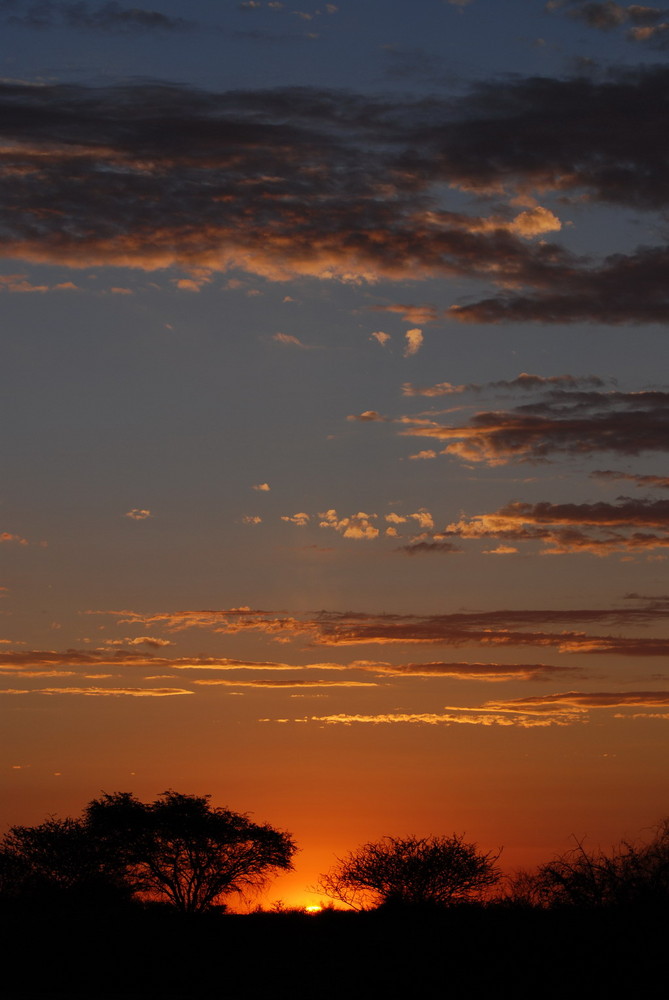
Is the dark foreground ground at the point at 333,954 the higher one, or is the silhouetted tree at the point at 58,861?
the silhouetted tree at the point at 58,861

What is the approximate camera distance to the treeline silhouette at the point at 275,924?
28.6 m

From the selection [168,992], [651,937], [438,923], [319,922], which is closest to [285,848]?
[319,922]

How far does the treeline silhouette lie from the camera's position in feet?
93.7

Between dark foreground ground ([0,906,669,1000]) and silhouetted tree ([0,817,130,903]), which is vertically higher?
silhouetted tree ([0,817,130,903])

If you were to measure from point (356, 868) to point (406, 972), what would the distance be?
37134 millimetres

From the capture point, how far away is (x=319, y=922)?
5072 cm

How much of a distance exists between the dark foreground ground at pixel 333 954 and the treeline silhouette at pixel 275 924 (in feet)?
0.19

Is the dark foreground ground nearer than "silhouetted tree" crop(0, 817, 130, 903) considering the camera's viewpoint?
Yes

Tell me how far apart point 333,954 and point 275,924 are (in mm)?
16115

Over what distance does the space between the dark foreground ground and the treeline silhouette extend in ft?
0.19

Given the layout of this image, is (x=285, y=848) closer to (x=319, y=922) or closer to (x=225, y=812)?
(x=225, y=812)

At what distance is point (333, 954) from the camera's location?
37188 mm

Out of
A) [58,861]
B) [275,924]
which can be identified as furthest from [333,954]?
[58,861]

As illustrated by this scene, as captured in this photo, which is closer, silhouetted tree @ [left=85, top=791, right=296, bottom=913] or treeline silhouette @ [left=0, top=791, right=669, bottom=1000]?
treeline silhouette @ [left=0, top=791, right=669, bottom=1000]
